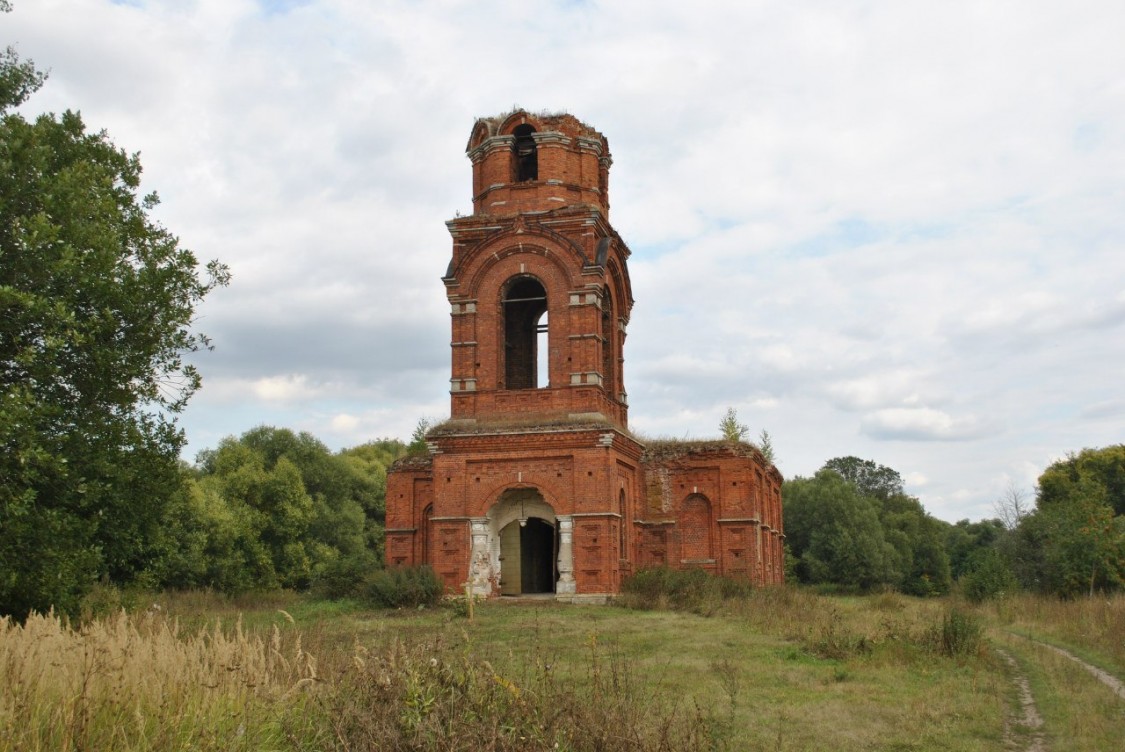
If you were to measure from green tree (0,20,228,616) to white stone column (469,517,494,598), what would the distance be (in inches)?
413

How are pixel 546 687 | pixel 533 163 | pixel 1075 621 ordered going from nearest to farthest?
pixel 546 687, pixel 1075 621, pixel 533 163

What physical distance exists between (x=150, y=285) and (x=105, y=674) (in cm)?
850

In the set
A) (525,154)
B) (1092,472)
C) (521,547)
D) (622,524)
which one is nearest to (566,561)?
(622,524)

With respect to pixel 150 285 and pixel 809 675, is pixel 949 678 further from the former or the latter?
pixel 150 285

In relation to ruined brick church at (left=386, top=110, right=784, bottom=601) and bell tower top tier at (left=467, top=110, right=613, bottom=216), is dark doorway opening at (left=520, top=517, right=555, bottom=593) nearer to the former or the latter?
ruined brick church at (left=386, top=110, right=784, bottom=601)

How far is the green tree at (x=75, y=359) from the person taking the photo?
11836 mm

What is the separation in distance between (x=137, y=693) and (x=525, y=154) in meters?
22.9

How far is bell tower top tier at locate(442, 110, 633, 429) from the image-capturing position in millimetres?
25266

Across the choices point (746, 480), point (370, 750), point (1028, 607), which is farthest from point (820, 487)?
point (370, 750)

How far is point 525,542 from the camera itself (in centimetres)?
2753

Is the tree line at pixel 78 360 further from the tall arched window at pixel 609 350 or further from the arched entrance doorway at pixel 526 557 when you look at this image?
the tall arched window at pixel 609 350

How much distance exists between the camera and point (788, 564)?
173 ft

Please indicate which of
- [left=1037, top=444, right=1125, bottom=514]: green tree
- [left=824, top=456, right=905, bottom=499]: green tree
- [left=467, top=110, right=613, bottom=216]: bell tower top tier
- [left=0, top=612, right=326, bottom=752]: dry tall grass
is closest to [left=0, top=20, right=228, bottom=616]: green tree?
[left=0, top=612, right=326, bottom=752]: dry tall grass

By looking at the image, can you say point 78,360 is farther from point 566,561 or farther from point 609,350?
point 609,350
